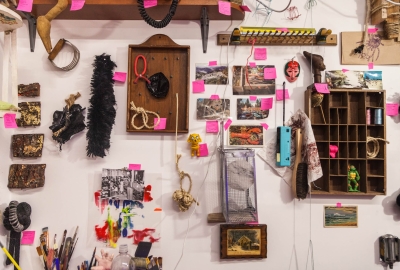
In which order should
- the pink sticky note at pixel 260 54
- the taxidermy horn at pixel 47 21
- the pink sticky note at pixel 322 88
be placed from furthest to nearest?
the pink sticky note at pixel 260 54, the pink sticky note at pixel 322 88, the taxidermy horn at pixel 47 21

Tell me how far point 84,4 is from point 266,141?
1076 mm

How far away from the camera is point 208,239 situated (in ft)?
4.89

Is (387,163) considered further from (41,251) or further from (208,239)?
(41,251)

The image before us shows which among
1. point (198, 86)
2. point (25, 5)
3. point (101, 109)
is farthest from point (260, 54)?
point (25, 5)

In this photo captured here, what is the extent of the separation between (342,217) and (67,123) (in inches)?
56.4

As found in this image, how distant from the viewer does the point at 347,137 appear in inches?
56.4

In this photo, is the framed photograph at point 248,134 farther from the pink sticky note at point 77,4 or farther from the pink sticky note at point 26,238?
the pink sticky note at point 26,238

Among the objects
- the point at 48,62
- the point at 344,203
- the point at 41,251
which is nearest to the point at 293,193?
the point at 344,203

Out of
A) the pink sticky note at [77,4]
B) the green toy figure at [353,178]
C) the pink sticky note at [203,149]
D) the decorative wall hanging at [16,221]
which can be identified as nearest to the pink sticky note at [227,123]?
the pink sticky note at [203,149]

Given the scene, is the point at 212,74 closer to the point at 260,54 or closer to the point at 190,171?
the point at 260,54

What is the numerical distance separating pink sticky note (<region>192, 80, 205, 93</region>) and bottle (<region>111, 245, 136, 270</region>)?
0.83m

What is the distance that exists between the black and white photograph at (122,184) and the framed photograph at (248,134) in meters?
0.51

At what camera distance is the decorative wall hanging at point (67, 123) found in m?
1.45

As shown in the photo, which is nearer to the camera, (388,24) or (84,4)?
(84,4)
